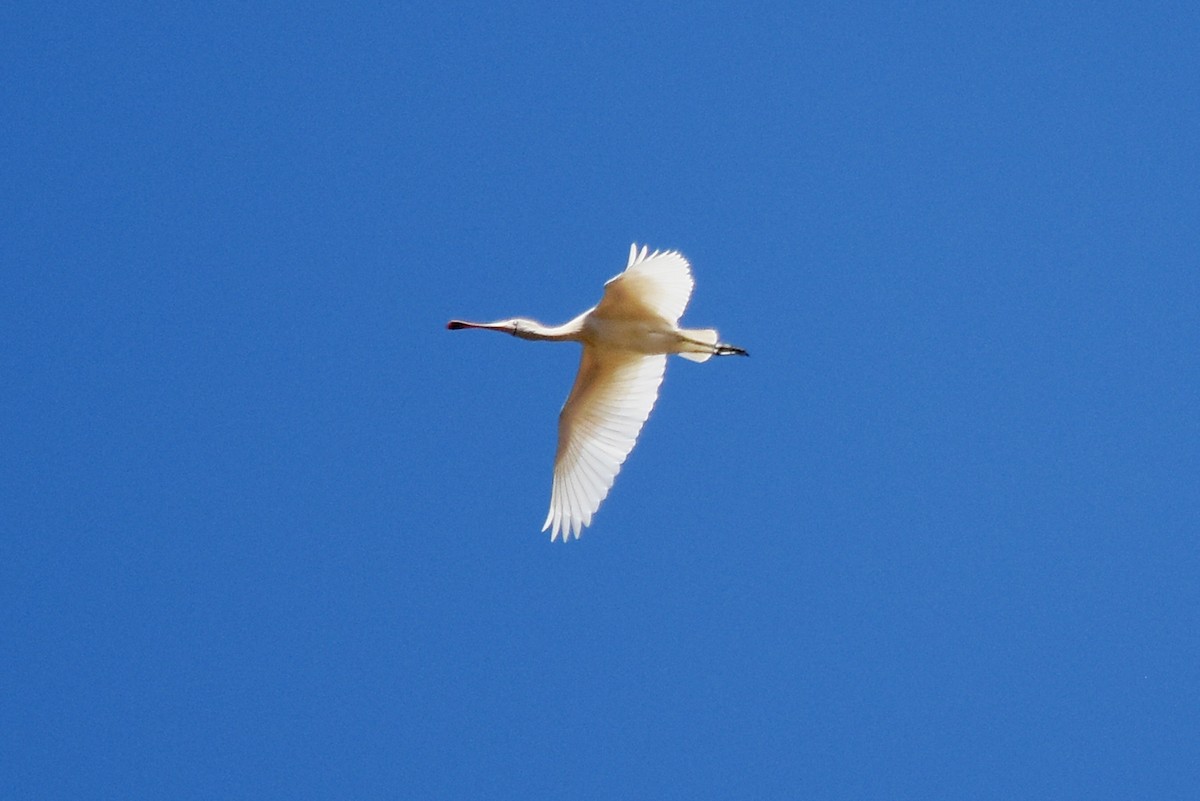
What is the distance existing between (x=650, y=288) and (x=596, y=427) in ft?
4.82

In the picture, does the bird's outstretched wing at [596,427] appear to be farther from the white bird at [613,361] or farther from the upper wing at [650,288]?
the upper wing at [650,288]

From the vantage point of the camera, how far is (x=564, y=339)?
15.1 meters

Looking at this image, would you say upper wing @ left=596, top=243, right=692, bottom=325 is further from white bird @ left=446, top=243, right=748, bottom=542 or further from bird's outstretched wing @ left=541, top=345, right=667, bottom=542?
bird's outstretched wing @ left=541, top=345, right=667, bottom=542

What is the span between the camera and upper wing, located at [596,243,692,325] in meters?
14.3

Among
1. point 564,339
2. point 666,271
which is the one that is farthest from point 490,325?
point 666,271

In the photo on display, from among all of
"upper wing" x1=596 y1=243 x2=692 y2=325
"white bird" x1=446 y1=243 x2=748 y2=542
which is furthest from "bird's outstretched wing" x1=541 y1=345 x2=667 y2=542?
"upper wing" x1=596 y1=243 x2=692 y2=325

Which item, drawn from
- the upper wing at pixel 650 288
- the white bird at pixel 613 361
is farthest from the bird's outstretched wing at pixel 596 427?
the upper wing at pixel 650 288

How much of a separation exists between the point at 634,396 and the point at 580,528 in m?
1.11

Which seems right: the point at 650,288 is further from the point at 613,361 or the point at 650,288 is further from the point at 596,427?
the point at 596,427

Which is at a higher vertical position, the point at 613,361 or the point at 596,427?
the point at 613,361

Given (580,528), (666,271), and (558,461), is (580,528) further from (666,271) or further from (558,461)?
(666,271)

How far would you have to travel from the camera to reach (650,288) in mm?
14461

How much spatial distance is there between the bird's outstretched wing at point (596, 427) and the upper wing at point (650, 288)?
55cm

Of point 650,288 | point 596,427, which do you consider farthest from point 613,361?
point 650,288
